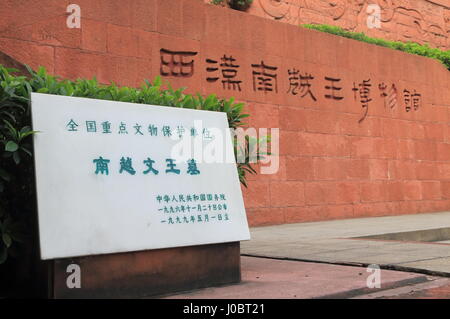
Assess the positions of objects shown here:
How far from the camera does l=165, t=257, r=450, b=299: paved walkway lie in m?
3.42

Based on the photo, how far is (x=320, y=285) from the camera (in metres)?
3.64

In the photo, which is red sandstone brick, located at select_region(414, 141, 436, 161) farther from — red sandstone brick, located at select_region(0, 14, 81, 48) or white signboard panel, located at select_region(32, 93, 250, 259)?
white signboard panel, located at select_region(32, 93, 250, 259)

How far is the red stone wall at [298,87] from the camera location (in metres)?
6.85

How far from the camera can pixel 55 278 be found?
3.05m

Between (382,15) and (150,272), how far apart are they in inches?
524

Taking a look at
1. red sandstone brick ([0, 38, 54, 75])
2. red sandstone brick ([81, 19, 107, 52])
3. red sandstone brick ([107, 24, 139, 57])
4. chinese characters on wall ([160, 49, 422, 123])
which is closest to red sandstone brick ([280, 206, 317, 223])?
chinese characters on wall ([160, 49, 422, 123])

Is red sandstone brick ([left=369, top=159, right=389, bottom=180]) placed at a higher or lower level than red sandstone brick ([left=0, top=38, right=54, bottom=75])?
lower

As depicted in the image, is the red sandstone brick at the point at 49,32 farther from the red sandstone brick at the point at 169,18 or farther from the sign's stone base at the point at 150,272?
the sign's stone base at the point at 150,272

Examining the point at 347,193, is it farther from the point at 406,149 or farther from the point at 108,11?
the point at 108,11

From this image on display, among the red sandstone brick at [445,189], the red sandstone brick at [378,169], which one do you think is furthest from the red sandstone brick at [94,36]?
the red sandstone brick at [445,189]

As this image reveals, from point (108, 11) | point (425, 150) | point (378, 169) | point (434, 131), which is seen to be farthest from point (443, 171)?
point (108, 11)

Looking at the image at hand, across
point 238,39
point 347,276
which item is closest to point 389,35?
point 238,39

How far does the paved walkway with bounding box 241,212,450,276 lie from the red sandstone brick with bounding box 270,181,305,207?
393 mm

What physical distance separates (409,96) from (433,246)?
6221 millimetres
